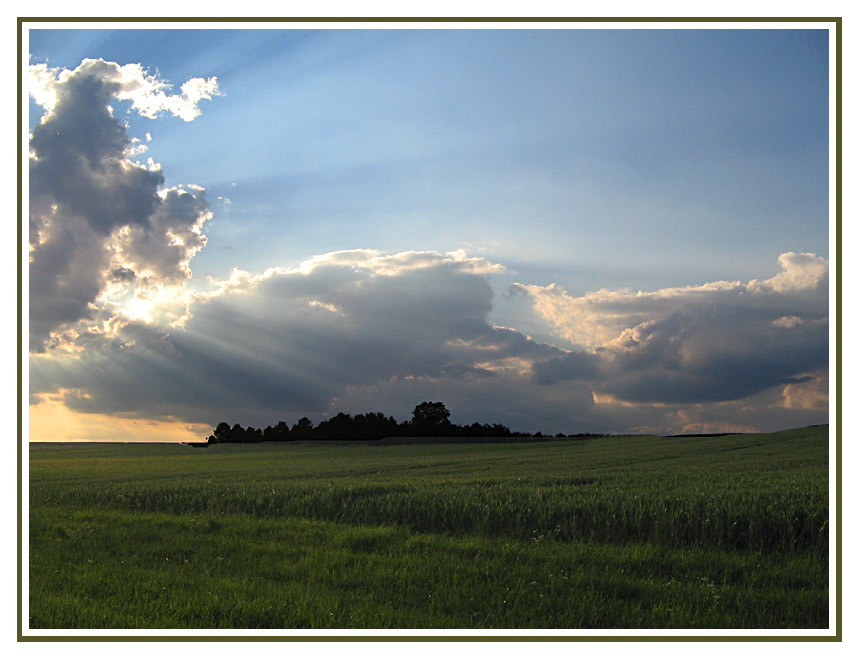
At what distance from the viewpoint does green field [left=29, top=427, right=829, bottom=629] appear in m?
7.45

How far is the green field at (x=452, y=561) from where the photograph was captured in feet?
24.5

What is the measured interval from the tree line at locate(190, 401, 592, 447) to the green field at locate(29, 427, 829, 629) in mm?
62235

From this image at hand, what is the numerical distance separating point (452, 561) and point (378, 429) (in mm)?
73337

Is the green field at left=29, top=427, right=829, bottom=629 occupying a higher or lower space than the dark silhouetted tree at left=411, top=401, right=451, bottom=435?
higher

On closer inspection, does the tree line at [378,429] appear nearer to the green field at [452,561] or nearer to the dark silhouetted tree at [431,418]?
the dark silhouetted tree at [431,418]

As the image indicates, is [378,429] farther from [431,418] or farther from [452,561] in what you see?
[452,561]

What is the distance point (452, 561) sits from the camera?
9.81 metres

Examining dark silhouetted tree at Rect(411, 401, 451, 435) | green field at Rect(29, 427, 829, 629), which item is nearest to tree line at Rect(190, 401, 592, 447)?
Result: dark silhouetted tree at Rect(411, 401, 451, 435)

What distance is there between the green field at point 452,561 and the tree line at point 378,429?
62.2 m

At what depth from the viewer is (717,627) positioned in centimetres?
721

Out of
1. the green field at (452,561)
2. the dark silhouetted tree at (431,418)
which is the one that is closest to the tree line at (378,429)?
the dark silhouetted tree at (431,418)

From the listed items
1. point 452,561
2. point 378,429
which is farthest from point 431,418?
point 452,561

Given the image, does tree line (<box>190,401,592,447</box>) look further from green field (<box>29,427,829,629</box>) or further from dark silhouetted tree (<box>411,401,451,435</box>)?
green field (<box>29,427,829,629</box>)

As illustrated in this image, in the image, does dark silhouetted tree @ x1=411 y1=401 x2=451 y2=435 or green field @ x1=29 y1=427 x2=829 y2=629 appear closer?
green field @ x1=29 y1=427 x2=829 y2=629
